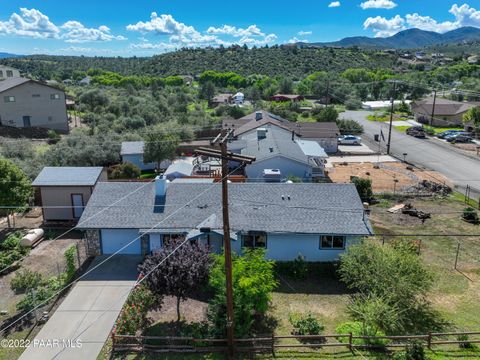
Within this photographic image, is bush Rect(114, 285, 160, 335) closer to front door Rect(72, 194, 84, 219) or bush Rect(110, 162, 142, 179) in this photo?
front door Rect(72, 194, 84, 219)

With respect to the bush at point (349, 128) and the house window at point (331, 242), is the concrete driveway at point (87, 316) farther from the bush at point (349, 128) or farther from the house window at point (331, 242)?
the bush at point (349, 128)

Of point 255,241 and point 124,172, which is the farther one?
point 124,172

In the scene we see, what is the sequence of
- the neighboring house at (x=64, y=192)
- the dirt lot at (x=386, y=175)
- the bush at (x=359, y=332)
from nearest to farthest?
1. the bush at (x=359, y=332)
2. the neighboring house at (x=64, y=192)
3. the dirt lot at (x=386, y=175)

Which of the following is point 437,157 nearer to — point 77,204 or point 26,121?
point 77,204

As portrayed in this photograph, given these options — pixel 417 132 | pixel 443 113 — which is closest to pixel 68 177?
pixel 417 132

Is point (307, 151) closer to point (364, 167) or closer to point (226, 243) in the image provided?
point (364, 167)

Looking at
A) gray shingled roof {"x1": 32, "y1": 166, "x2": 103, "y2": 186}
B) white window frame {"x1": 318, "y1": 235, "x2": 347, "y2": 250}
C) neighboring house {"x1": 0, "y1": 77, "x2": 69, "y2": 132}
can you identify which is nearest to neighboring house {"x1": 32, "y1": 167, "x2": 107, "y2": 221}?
gray shingled roof {"x1": 32, "y1": 166, "x2": 103, "y2": 186}

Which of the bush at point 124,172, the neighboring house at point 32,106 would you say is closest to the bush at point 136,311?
the bush at point 124,172
